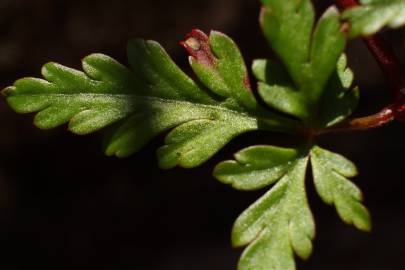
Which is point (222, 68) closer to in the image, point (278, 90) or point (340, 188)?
point (278, 90)

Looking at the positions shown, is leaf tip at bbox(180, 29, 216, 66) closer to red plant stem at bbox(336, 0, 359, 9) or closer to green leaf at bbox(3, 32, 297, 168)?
green leaf at bbox(3, 32, 297, 168)

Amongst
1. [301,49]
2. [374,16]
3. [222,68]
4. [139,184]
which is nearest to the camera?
[374,16]

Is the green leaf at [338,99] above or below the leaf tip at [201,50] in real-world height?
below

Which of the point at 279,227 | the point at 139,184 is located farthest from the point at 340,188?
the point at 139,184

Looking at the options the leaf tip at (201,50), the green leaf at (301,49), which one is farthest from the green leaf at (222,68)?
the green leaf at (301,49)

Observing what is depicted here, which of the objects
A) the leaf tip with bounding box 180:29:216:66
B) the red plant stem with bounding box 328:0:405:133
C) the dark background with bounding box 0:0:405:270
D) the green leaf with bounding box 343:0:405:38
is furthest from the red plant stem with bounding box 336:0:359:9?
the dark background with bounding box 0:0:405:270

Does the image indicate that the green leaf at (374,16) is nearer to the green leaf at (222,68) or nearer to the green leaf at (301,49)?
the green leaf at (301,49)
